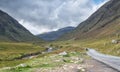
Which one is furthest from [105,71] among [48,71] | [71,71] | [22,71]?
[22,71]

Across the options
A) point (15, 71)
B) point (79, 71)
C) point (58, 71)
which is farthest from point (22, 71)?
point (79, 71)

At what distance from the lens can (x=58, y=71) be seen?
30891 mm

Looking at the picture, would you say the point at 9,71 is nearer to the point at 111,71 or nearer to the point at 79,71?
the point at 79,71

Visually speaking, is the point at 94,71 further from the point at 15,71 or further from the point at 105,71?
the point at 15,71

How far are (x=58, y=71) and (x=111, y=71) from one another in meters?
5.34

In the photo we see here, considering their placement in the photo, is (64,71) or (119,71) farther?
(64,71)

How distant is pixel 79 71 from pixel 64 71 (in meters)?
1.56

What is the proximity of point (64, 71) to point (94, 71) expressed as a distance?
314 cm

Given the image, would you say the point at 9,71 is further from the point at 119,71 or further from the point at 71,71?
the point at 119,71

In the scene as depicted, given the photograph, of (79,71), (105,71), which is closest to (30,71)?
(79,71)

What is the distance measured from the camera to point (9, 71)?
31984mm

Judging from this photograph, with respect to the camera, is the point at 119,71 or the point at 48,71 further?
the point at 48,71

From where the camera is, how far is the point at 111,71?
3039 cm

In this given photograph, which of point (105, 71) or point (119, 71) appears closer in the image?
point (119, 71)
